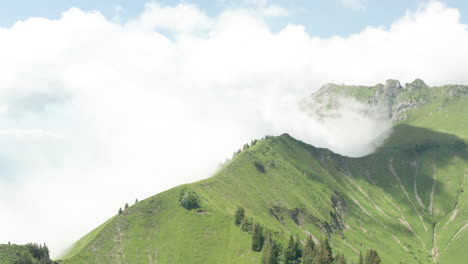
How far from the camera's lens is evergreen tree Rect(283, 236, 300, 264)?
173100mm

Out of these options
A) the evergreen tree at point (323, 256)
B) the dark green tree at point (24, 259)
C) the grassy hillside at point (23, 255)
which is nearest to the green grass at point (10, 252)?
the grassy hillside at point (23, 255)

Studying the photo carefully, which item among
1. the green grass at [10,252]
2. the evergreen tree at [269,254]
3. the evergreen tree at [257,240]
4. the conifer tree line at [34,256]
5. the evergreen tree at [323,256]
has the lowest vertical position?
the evergreen tree at [323,256]

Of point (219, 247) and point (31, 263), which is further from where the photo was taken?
point (219, 247)

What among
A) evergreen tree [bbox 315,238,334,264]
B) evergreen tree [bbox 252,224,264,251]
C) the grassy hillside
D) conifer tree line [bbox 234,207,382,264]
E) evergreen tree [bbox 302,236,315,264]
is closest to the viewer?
→ the grassy hillside

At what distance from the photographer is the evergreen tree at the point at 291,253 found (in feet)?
568

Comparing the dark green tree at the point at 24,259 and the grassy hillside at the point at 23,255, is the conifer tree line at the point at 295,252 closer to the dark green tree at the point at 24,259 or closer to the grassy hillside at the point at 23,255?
the grassy hillside at the point at 23,255

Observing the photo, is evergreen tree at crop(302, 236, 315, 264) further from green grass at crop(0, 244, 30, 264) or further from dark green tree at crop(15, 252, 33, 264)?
green grass at crop(0, 244, 30, 264)

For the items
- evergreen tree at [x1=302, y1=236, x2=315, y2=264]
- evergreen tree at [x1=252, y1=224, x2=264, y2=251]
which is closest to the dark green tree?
evergreen tree at [x1=252, y1=224, x2=264, y2=251]

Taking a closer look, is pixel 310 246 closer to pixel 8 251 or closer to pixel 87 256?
pixel 87 256

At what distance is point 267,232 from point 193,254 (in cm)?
3867

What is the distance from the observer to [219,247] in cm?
19950

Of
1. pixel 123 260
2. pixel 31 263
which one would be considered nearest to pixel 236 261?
pixel 123 260

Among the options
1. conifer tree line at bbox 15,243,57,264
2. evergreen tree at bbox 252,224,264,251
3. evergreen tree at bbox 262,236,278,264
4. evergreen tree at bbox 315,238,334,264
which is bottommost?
evergreen tree at bbox 315,238,334,264

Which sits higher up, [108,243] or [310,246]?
[108,243]
